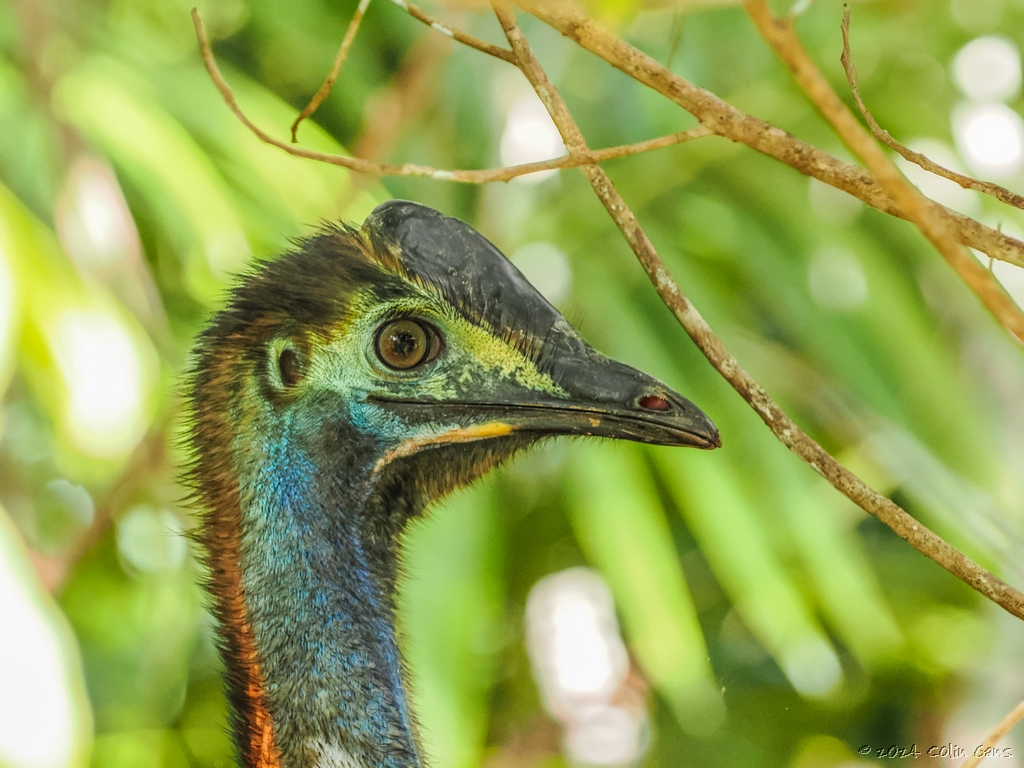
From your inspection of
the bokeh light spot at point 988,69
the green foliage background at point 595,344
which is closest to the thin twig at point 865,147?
the green foliage background at point 595,344

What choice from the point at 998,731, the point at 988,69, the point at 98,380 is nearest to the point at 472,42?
the point at 998,731

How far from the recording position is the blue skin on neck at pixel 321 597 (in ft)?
3.32

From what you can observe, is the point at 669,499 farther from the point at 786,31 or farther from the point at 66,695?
the point at 786,31

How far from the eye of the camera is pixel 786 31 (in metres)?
0.49

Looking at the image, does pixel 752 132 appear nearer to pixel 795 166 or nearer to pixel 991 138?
pixel 795 166

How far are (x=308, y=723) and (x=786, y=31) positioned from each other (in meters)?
0.75

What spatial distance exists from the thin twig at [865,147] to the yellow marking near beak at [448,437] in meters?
0.56

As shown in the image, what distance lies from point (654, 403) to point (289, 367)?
13.9 inches

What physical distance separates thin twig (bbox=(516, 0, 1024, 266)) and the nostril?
26 cm

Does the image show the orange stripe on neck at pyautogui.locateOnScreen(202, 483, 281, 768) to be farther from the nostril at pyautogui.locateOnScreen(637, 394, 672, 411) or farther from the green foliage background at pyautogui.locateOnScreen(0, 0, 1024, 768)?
the green foliage background at pyautogui.locateOnScreen(0, 0, 1024, 768)

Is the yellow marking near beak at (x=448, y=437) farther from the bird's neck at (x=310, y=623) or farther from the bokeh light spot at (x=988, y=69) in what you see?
the bokeh light spot at (x=988, y=69)

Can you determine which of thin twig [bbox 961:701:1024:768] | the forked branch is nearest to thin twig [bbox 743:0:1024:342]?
the forked branch

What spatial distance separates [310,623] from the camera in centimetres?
104

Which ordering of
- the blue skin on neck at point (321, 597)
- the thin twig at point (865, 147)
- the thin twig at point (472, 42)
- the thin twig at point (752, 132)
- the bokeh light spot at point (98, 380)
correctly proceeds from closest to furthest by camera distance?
1. the thin twig at point (865, 147)
2. the thin twig at point (752, 132)
3. the thin twig at point (472, 42)
4. the blue skin on neck at point (321, 597)
5. the bokeh light spot at point (98, 380)
